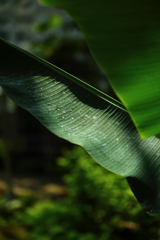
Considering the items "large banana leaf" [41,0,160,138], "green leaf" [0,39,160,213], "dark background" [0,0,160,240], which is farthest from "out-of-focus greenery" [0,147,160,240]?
"large banana leaf" [41,0,160,138]

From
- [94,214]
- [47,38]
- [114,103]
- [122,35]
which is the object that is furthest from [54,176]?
[122,35]

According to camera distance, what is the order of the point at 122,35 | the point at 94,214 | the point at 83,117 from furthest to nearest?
1. the point at 94,214
2. the point at 83,117
3. the point at 122,35

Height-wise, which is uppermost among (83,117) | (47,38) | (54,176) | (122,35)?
(47,38)

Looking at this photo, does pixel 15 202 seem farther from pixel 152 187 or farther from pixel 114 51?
pixel 114 51

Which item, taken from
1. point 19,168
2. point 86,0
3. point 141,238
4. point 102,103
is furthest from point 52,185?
point 86,0

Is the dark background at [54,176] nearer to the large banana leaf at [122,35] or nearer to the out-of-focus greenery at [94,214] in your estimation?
the out-of-focus greenery at [94,214]

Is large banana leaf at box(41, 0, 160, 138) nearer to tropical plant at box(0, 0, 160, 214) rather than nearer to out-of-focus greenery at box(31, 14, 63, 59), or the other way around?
tropical plant at box(0, 0, 160, 214)

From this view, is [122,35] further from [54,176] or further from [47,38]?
[54,176]
